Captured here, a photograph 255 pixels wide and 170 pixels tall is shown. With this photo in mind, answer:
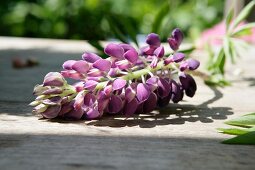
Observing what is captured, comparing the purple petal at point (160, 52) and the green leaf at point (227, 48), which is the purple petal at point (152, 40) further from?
the green leaf at point (227, 48)

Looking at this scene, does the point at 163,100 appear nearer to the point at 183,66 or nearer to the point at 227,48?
the point at 183,66

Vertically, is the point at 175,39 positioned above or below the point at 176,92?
above

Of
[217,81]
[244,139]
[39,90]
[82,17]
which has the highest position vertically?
[82,17]

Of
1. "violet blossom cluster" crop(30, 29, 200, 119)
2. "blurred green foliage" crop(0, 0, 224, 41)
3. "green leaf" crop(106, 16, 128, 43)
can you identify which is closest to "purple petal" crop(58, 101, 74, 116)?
"violet blossom cluster" crop(30, 29, 200, 119)

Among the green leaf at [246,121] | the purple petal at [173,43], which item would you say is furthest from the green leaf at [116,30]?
the green leaf at [246,121]

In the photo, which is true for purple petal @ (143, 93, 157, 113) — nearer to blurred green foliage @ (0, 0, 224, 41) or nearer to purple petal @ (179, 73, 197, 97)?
purple petal @ (179, 73, 197, 97)

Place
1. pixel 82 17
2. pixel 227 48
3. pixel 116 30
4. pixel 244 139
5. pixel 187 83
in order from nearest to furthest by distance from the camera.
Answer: pixel 244 139
pixel 187 83
pixel 227 48
pixel 116 30
pixel 82 17

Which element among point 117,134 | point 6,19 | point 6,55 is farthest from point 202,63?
point 6,19

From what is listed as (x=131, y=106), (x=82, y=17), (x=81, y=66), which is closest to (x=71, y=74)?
(x=81, y=66)
